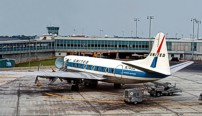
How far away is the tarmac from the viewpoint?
35906 mm

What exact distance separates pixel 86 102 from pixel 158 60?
10.5 metres

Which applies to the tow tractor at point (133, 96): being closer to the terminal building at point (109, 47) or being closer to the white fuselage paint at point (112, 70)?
the white fuselage paint at point (112, 70)

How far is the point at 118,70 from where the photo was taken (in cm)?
4841

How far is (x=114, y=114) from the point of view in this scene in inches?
1372

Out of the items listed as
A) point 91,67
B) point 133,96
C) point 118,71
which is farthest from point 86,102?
point 91,67

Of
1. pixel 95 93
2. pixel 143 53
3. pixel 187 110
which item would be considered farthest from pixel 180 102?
pixel 143 53

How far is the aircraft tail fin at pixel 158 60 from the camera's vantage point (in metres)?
42.7

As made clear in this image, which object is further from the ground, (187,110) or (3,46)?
(3,46)

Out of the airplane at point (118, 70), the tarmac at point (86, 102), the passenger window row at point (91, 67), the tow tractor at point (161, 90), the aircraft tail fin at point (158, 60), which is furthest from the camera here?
the passenger window row at point (91, 67)

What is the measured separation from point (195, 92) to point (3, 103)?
2764cm

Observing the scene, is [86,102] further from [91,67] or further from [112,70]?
[91,67]

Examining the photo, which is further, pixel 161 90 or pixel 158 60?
pixel 161 90

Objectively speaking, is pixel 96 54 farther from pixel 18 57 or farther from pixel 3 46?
pixel 3 46

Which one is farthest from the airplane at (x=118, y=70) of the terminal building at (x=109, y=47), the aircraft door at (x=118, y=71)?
the terminal building at (x=109, y=47)
